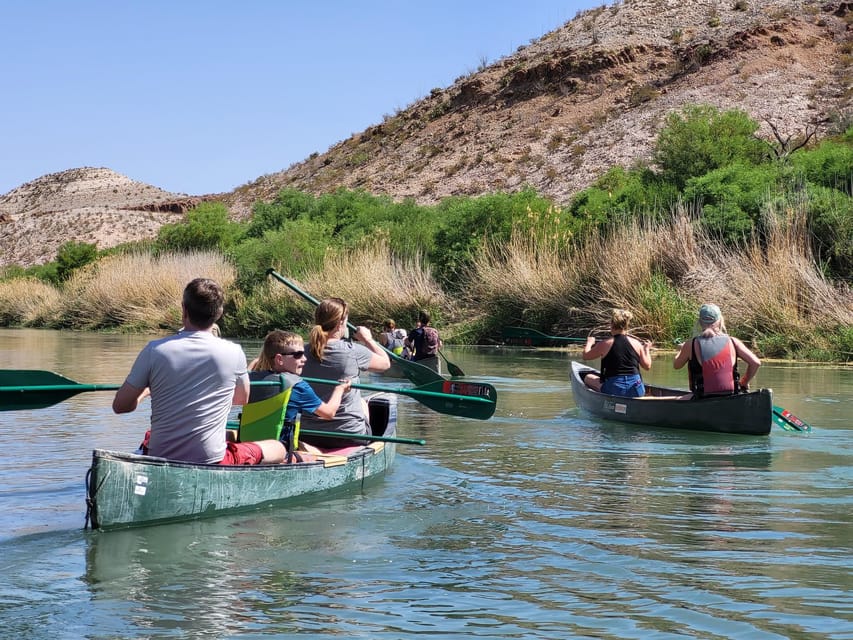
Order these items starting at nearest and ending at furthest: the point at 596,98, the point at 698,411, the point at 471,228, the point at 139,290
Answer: the point at 698,411
the point at 471,228
the point at 139,290
the point at 596,98

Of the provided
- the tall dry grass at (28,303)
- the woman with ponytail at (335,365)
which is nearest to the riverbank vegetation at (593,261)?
the tall dry grass at (28,303)

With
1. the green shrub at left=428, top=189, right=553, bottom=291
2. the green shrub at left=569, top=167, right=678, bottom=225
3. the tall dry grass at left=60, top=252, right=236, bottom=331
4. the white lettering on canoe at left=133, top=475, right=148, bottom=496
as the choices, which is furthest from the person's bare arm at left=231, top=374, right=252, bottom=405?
the tall dry grass at left=60, top=252, right=236, bottom=331

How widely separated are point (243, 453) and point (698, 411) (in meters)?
6.27

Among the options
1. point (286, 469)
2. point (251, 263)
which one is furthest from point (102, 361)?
point (286, 469)

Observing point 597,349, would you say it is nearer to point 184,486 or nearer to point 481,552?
point 481,552

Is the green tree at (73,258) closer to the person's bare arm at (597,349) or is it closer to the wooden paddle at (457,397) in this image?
the person's bare arm at (597,349)

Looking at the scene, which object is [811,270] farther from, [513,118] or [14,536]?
[513,118]

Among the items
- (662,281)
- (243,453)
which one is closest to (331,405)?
(243,453)

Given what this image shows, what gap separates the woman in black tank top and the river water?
1481 millimetres

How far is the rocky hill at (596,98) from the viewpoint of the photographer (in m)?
60.7

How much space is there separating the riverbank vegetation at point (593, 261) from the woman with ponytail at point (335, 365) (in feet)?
48.7

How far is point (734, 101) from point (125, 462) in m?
57.7

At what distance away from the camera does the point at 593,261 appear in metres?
27.5

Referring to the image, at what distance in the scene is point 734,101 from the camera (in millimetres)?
60594
